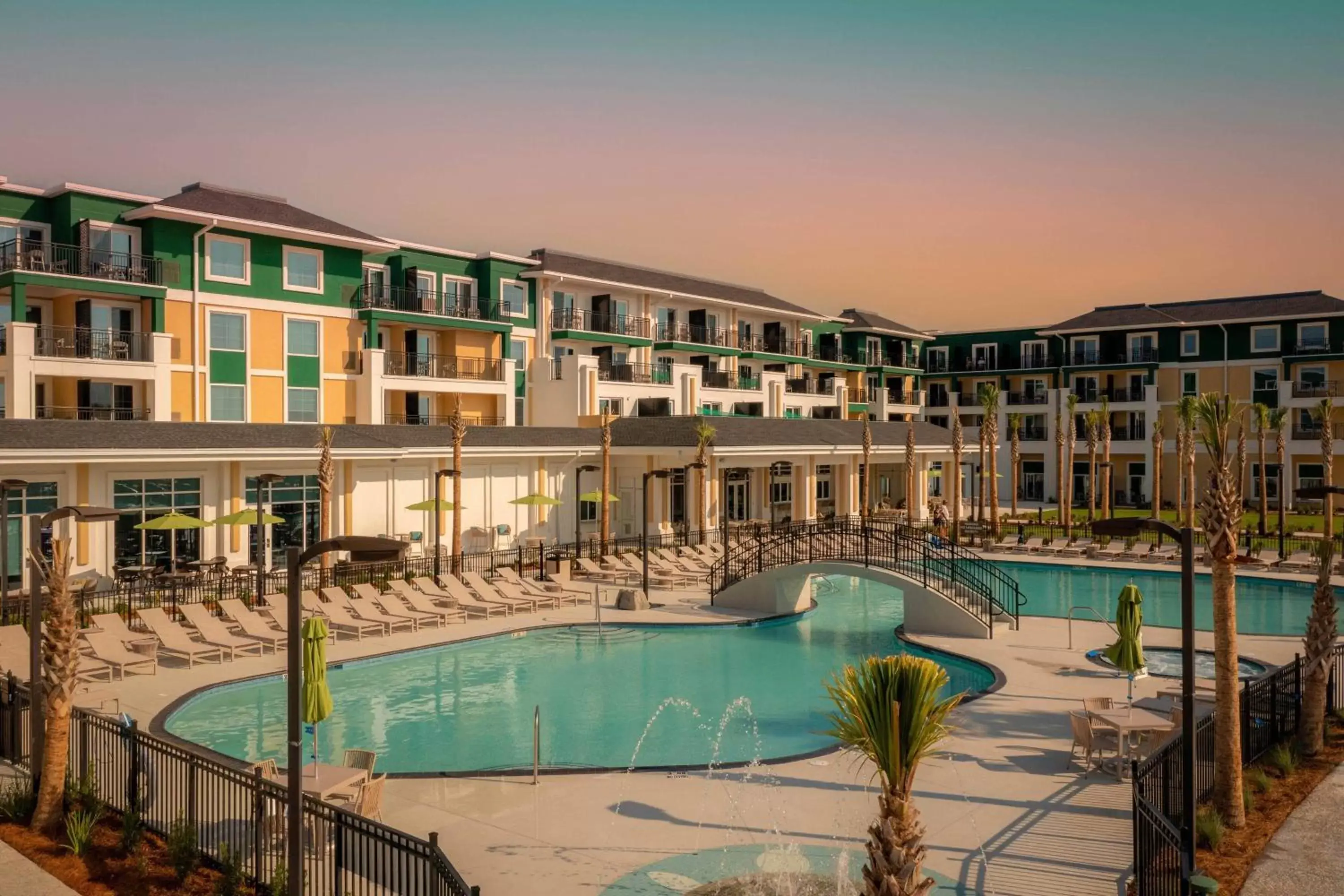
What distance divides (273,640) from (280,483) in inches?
452

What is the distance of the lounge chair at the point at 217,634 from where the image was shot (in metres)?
20.7

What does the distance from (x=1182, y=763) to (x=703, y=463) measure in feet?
83.5

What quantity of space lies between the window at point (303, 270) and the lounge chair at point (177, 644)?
17421 millimetres

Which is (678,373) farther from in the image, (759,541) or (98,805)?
(98,805)

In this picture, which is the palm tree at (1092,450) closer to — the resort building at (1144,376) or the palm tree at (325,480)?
the resort building at (1144,376)

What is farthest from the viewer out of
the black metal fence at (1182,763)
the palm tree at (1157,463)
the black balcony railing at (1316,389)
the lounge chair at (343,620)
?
the black balcony railing at (1316,389)

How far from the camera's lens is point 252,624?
2233 cm

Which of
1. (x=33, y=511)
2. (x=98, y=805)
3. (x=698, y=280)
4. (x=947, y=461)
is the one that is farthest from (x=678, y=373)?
(x=98, y=805)

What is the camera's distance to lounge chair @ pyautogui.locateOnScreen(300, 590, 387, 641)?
2330cm

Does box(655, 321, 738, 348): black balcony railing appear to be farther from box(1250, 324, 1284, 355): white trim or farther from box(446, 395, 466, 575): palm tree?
box(1250, 324, 1284, 355): white trim

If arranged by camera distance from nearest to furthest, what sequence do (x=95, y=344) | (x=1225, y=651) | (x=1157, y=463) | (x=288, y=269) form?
(x=1225, y=651), (x=95, y=344), (x=288, y=269), (x=1157, y=463)

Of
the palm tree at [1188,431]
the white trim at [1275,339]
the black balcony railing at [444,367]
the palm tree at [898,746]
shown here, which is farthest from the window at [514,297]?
the white trim at [1275,339]

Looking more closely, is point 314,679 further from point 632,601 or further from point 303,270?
point 303,270

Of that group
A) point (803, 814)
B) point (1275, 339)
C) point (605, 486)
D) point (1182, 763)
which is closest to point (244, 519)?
point (605, 486)
